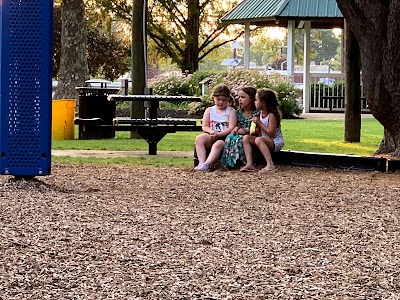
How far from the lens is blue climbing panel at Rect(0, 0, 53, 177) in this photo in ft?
29.9

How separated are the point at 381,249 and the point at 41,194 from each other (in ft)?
11.5

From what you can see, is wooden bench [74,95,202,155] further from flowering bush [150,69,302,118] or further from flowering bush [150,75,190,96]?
flowering bush [150,75,190,96]

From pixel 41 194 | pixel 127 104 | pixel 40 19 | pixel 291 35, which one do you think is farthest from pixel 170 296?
pixel 291 35

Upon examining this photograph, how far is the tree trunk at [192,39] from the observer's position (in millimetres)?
44219

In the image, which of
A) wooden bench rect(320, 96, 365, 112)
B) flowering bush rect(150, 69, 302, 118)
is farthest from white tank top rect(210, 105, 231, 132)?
wooden bench rect(320, 96, 365, 112)

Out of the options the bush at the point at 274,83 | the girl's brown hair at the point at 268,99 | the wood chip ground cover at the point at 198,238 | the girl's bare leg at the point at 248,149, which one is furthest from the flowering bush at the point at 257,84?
the wood chip ground cover at the point at 198,238

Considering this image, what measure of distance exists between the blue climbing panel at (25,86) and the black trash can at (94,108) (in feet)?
27.2

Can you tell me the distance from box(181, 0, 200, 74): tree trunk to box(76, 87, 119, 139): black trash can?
25966mm

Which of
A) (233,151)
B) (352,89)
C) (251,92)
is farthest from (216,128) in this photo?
(352,89)

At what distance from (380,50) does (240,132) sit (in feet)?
7.17

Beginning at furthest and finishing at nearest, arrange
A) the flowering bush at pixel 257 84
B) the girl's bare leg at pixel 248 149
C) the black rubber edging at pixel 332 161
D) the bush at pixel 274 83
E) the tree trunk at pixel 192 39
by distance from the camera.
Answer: the tree trunk at pixel 192 39
the bush at pixel 274 83
the flowering bush at pixel 257 84
the black rubber edging at pixel 332 161
the girl's bare leg at pixel 248 149

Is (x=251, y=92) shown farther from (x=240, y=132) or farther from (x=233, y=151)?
(x=233, y=151)

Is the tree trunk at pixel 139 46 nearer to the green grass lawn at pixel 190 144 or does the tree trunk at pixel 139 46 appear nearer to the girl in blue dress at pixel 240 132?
the green grass lawn at pixel 190 144

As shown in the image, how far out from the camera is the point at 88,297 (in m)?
4.90
